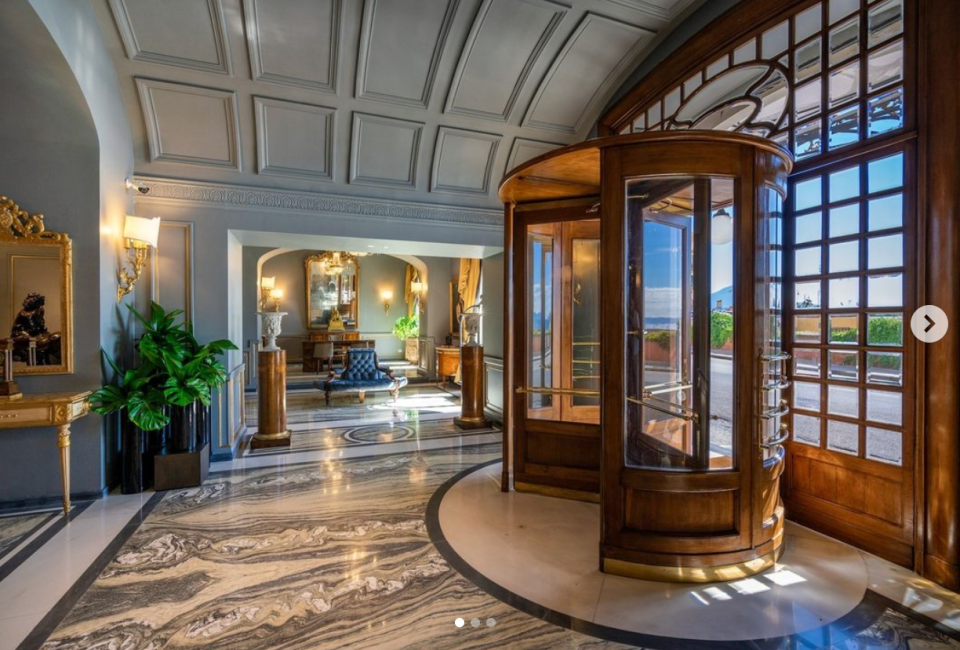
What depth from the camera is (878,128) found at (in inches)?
103

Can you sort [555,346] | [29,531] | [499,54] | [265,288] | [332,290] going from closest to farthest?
[29,531] → [555,346] → [499,54] → [265,288] → [332,290]

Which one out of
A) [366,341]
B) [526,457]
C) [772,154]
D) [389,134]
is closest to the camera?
[772,154]

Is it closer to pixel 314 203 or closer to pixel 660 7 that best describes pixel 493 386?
pixel 314 203

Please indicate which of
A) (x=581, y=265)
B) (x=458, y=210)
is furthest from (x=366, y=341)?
(x=581, y=265)

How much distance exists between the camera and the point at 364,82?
429 centimetres

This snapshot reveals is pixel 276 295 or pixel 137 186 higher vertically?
pixel 137 186

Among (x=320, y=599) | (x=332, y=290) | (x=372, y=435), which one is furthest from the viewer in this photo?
(x=332, y=290)

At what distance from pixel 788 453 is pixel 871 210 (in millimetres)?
1633

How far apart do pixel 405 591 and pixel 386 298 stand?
12042mm

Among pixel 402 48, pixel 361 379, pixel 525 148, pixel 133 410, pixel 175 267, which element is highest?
pixel 402 48

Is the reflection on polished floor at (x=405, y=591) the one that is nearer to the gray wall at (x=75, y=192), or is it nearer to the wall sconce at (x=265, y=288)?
the gray wall at (x=75, y=192)

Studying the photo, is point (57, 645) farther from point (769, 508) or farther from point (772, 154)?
point (772, 154)

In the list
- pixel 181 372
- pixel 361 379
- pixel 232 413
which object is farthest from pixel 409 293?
pixel 181 372

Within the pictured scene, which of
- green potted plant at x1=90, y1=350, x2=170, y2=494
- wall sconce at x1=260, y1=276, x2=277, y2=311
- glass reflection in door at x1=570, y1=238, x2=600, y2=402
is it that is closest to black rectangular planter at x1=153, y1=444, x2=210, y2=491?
green potted plant at x1=90, y1=350, x2=170, y2=494
